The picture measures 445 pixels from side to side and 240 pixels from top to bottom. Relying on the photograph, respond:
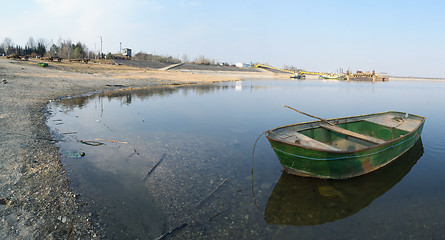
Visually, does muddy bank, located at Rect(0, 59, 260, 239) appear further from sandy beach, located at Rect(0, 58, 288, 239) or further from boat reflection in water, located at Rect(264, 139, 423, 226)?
boat reflection in water, located at Rect(264, 139, 423, 226)

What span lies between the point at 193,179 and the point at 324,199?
180 inches

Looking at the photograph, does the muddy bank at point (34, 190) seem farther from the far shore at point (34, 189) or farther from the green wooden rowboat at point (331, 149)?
the green wooden rowboat at point (331, 149)

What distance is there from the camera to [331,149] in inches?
374

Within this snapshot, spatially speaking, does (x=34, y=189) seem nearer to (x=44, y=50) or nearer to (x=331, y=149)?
(x=331, y=149)

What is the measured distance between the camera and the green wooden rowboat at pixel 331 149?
880cm

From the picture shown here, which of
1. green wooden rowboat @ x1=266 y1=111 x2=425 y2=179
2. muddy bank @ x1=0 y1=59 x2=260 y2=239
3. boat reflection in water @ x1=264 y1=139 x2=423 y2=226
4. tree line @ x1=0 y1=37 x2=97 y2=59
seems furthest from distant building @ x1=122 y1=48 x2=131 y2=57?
boat reflection in water @ x1=264 y1=139 x2=423 y2=226

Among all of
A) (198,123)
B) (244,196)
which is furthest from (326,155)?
(198,123)

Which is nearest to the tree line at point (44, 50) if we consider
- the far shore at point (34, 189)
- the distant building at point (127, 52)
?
the distant building at point (127, 52)

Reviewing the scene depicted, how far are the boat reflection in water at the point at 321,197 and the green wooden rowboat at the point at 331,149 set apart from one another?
348mm

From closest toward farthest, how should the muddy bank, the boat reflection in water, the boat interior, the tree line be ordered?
the muddy bank < the boat reflection in water < the boat interior < the tree line

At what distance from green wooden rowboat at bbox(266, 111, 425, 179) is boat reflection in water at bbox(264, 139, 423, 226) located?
0.35 meters

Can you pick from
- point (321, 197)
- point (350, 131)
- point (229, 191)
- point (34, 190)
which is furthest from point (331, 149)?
point (34, 190)

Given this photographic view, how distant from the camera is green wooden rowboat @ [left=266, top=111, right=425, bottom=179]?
28.9ft

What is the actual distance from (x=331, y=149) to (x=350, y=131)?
352cm
